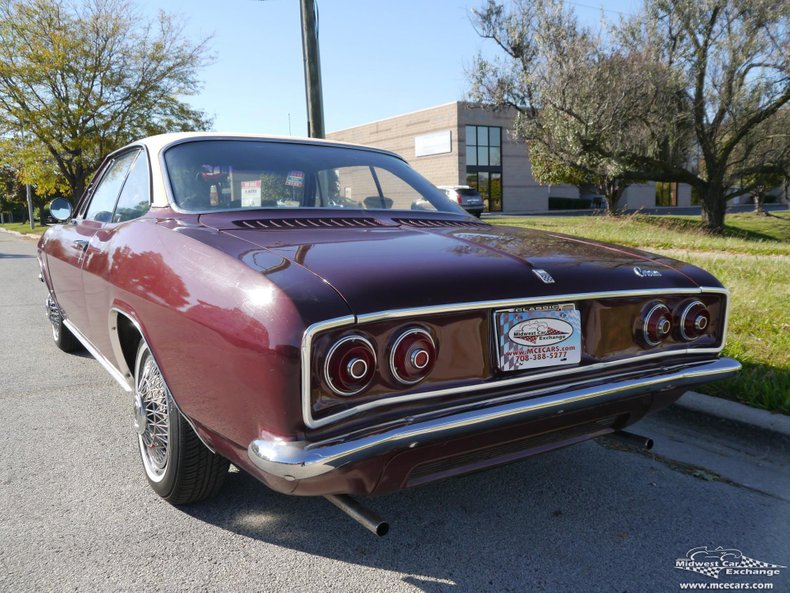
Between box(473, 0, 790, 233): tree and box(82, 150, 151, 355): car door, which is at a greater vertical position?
box(473, 0, 790, 233): tree

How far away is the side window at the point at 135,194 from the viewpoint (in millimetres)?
3232

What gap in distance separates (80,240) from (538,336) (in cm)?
284

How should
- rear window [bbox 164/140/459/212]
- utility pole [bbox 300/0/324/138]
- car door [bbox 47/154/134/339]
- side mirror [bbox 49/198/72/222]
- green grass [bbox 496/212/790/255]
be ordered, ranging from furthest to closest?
1. green grass [bbox 496/212/790/255]
2. utility pole [bbox 300/0/324/138]
3. side mirror [bbox 49/198/72/222]
4. car door [bbox 47/154/134/339]
5. rear window [bbox 164/140/459/212]

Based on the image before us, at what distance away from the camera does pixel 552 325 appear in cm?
231

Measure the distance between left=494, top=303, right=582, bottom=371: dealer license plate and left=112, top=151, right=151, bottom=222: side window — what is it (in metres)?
1.89

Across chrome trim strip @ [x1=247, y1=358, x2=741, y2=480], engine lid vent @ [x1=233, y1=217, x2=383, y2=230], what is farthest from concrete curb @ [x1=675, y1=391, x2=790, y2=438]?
engine lid vent @ [x1=233, y1=217, x2=383, y2=230]

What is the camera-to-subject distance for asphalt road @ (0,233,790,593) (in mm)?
2279

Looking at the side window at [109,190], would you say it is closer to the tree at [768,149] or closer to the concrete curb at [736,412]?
the concrete curb at [736,412]

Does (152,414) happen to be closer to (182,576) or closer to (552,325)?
(182,576)

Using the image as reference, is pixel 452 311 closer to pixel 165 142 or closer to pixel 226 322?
pixel 226 322

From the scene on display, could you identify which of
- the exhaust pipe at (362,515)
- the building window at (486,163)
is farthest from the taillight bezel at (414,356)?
the building window at (486,163)

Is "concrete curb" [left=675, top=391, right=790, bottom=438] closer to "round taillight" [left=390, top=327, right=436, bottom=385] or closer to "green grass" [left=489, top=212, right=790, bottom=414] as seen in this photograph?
"green grass" [left=489, top=212, right=790, bottom=414]

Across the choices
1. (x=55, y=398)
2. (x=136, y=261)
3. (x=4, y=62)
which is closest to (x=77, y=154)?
(x=4, y=62)

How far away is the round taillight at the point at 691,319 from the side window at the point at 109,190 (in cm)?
295
